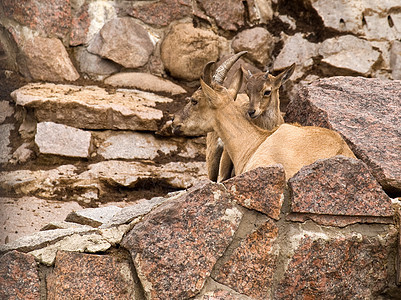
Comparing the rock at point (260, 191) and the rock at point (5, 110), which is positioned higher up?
the rock at point (260, 191)

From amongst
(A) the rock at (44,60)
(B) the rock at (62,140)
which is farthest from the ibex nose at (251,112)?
(A) the rock at (44,60)

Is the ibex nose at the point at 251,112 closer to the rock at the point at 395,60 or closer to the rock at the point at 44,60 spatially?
the rock at the point at 44,60

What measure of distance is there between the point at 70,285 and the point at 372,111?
2.97 meters

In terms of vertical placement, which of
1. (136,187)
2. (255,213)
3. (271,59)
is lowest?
(136,187)

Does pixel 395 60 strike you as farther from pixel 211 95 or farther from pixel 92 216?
pixel 92 216

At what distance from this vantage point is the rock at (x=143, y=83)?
8.20 meters

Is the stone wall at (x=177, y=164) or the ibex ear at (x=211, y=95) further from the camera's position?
the ibex ear at (x=211, y=95)

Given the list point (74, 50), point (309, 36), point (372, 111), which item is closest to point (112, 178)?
point (74, 50)

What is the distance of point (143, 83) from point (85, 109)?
3.55 ft

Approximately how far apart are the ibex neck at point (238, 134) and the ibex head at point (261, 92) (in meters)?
0.39

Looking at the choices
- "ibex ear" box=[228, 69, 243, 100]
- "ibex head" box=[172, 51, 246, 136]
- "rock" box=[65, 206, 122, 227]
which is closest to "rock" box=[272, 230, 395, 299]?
"rock" box=[65, 206, 122, 227]

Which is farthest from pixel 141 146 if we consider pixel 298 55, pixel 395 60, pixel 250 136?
pixel 395 60

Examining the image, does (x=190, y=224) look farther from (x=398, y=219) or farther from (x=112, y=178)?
(x=112, y=178)

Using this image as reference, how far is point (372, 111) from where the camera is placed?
5059mm
